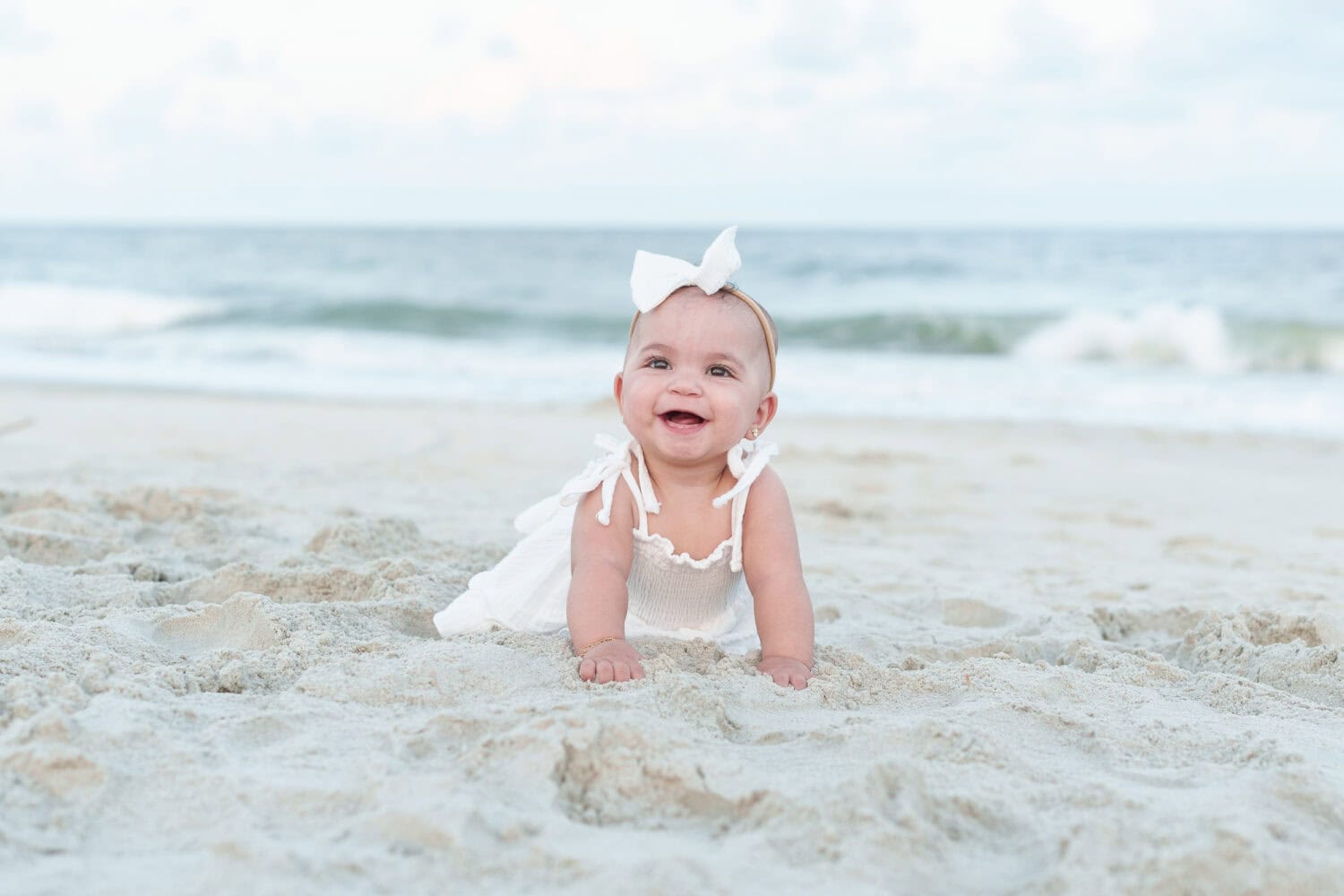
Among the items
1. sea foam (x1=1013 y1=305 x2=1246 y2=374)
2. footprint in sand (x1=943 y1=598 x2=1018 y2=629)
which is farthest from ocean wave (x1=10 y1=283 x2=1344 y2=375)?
footprint in sand (x1=943 y1=598 x2=1018 y2=629)

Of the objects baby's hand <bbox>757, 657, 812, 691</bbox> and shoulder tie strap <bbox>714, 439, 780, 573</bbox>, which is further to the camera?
shoulder tie strap <bbox>714, 439, 780, 573</bbox>

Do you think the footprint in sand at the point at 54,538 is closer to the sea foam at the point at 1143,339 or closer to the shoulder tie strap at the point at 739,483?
the shoulder tie strap at the point at 739,483

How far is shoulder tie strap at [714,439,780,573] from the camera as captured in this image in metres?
2.65

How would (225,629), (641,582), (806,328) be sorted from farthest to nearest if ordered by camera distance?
1. (806,328)
2. (641,582)
3. (225,629)

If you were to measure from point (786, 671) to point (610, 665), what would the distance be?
1.26 ft

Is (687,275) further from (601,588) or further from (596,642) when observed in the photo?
(596,642)

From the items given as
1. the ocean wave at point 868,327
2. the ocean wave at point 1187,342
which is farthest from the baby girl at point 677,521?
the ocean wave at point 868,327

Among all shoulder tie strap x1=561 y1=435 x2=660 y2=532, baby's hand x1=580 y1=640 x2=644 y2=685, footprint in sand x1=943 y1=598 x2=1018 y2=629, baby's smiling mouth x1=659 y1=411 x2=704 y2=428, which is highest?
baby's smiling mouth x1=659 y1=411 x2=704 y2=428

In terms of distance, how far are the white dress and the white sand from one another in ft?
0.37

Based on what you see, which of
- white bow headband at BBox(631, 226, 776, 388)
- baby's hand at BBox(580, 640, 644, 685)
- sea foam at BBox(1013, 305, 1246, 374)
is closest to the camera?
baby's hand at BBox(580, 640, 644, 685)

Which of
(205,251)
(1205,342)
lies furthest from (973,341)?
(205,251)

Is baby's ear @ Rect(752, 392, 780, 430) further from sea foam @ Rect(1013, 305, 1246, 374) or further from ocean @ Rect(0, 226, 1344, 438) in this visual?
sea foam @ Rect(1013, 305, 1246, 374)

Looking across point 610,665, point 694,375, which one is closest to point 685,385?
point 694,375

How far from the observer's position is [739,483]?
266 centimetres
